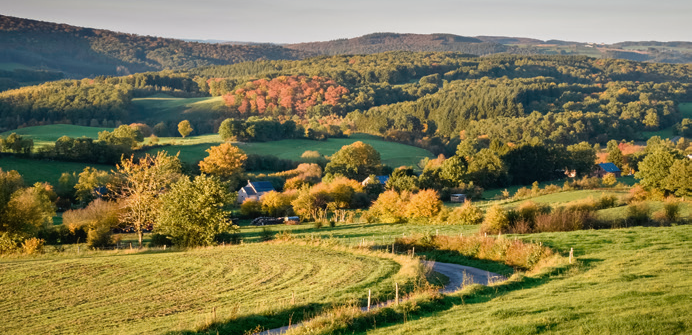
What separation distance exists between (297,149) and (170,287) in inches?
3618

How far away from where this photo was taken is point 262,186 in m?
80.9

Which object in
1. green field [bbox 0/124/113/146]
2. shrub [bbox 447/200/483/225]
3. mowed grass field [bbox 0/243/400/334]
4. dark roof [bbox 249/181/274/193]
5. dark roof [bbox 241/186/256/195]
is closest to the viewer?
mowed grass field [bbox 0/243/400/334]

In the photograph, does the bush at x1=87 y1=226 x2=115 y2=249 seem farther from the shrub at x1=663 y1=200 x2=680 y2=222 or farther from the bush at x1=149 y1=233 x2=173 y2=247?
the shrub at x1=663 y1=200 x2=680 y2=222

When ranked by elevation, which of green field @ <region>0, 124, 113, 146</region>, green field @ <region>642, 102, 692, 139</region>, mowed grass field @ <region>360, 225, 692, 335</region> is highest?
mowed grass field @ <region>360, 225, 692, 335</region>

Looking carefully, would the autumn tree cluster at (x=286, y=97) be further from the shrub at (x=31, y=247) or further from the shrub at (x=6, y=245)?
the shrub at (x=31, y=247)

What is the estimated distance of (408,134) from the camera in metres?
141

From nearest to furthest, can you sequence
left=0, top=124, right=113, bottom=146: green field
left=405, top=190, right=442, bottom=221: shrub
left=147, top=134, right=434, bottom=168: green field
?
left=405, top=190, right=442, bottom=221: shrub → left=147, top=134, right=434, bottom=168: green field → left=0, top=124, right=113, bottom=146: green field

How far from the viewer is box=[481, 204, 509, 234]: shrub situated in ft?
126

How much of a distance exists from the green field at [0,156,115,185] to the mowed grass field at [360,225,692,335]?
69.8 meters

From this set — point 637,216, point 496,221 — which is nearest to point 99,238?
point 496,221

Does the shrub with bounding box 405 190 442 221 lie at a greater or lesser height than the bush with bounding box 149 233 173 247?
greater

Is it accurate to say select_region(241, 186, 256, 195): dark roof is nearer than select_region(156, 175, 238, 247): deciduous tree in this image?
No

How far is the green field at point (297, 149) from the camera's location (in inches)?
4064

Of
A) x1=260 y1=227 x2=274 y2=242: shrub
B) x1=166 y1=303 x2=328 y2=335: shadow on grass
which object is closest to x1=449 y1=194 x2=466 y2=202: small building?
x1=260 y1=227 x2=274 y2=242: shrub
